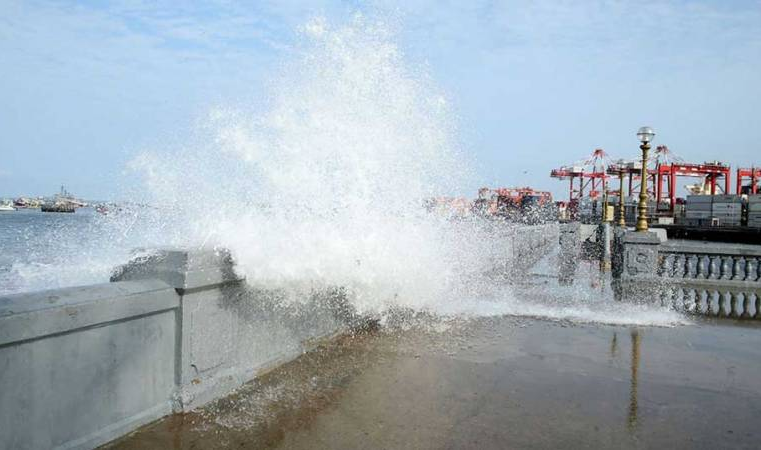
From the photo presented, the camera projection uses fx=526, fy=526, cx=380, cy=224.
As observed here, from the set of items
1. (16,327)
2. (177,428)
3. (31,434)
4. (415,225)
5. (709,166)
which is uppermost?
(709,166)

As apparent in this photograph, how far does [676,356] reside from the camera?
596 centimetres

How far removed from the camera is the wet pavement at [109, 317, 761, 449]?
371 centimetres

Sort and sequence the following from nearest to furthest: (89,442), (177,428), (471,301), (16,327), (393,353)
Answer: (16,327), (89,442), (177,428), (393,353), (471,301)

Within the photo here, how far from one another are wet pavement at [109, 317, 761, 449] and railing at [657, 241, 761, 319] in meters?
5.01

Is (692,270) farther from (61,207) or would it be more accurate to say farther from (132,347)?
(61,207)

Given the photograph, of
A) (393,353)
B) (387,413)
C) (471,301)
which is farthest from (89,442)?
(471,301)

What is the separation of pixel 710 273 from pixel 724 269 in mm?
323

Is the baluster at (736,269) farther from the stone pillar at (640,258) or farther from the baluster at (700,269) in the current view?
the stone pillar at (640,258)

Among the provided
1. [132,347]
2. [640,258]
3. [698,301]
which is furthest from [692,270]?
[132,347]

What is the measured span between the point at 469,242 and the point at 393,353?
8.70 meters

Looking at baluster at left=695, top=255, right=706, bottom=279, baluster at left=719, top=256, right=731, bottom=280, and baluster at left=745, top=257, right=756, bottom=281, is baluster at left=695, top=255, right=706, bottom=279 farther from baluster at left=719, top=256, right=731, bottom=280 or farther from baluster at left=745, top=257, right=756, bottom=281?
baluster at left=745, top=257, right=756, bottom=281

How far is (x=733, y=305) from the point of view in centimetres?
992

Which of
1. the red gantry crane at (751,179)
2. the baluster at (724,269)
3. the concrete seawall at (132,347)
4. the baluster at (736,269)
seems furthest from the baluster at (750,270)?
the red gantry crane at (751,179)

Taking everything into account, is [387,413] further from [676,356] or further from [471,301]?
[471,301]
